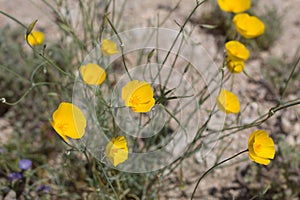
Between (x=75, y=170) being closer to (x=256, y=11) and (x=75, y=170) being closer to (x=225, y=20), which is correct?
(x=225, y=20)

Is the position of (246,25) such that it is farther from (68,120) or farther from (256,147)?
(68,120)

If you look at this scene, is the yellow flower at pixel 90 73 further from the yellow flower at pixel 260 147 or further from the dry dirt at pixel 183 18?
the dry dirt at pixel 183 18

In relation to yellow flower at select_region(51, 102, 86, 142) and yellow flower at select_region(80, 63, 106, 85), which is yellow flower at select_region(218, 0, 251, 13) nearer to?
yellow flower at select_region(80, 63, 106, 85)

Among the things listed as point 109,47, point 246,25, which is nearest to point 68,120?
point 109,47

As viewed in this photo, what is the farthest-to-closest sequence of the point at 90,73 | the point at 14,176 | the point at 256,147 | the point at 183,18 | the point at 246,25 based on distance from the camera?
1. the point at 183,18
2. the point at 14,176
3. the point at 246,25
4. the point at 90,73
5. the point at 256,147

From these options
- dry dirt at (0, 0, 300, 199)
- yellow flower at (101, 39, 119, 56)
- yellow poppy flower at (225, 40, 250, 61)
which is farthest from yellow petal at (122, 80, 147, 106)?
dry dirt at (0, 0, 300, 199)
